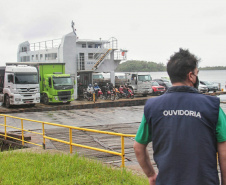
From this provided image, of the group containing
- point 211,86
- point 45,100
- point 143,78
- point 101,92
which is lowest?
point 45,100

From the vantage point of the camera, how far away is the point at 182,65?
2395 millimetres

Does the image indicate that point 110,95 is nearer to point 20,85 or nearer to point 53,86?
point 53,86

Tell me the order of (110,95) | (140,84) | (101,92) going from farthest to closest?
(140,84), (101,92), (110,95)

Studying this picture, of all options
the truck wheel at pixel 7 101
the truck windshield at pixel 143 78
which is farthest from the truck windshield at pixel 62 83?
the truck windshield at pixel 143 78

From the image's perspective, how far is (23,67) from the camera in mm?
22312

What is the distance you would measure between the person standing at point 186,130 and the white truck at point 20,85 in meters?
20.6

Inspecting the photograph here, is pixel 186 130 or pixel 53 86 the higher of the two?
pixel 186 130

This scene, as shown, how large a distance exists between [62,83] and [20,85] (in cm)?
390

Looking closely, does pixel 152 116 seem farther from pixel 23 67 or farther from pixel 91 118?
pixel 23 67

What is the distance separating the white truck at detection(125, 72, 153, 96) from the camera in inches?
1212

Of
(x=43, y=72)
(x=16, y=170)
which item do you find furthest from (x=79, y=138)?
(x=43, y=72)

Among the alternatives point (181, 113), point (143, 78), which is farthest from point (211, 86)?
point (181, 113)

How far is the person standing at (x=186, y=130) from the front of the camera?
2240mm

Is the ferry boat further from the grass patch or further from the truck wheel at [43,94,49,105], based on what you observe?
the grass patch
